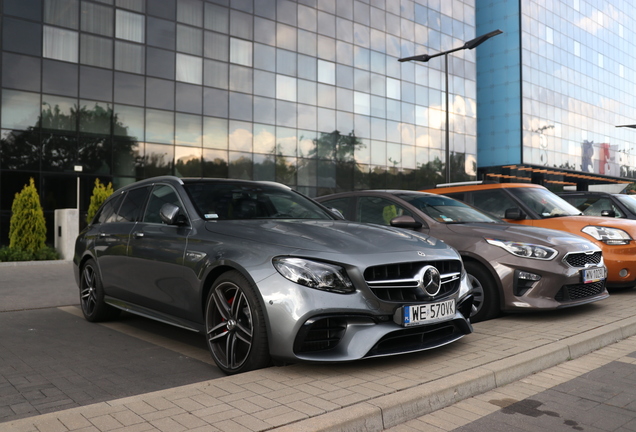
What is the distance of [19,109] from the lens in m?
20.5

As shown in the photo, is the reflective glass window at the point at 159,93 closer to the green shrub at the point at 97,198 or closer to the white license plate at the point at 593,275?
the green shrub at the point at 97,198

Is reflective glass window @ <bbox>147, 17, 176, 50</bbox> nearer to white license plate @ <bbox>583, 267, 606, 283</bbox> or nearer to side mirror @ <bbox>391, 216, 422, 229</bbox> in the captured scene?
side mirror @ <bbox>391, 216, 422, 229</bbox>

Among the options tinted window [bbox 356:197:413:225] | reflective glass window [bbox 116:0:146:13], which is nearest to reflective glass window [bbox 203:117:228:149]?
reflective glass window [bbox 116:0:146:13]

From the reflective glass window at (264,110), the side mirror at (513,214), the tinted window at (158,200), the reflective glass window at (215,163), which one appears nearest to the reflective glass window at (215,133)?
the reflective glass window at (215,163)

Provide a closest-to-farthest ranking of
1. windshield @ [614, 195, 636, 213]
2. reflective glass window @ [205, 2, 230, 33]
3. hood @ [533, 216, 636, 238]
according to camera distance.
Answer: hood @ [533, 216, 636, 238], windshield @ [614, 195, 636, 213], reflective glass window @ [205, 2, 230, 33]

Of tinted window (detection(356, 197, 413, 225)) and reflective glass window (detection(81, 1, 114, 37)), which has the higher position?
reflective glass window (detection(81, 1, 114, 37))

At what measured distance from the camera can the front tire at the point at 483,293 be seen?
246 inches

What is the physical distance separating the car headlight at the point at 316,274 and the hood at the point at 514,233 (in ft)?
9.56

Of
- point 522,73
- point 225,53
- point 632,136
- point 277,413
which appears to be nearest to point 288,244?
point 277,413

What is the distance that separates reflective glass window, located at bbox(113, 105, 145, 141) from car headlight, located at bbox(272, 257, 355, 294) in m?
20.4

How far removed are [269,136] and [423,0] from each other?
14.9m

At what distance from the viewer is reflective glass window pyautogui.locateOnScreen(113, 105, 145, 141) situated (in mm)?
22750

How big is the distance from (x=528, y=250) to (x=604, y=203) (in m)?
5.76

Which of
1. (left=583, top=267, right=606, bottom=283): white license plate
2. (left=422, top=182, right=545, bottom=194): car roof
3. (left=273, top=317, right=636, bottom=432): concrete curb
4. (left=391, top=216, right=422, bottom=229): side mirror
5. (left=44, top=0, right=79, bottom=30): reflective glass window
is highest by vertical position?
(left=44, top=0, right=79, bottom=30): reflective glass window
